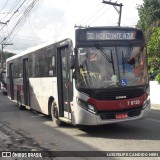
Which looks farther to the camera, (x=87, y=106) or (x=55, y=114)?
(x=55, y=114)

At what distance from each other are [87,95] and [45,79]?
13.0ft

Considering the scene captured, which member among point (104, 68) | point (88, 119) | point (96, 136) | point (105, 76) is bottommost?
point (96, 136)

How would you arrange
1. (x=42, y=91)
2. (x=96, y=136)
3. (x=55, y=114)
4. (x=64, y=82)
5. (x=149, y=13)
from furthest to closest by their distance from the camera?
1. (x=149, y=13)
2. (x=42, y=91)
3. (x=55, y=114)
4. (x=64, y=82)
5. (x=96, y=136)

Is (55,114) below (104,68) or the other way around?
below

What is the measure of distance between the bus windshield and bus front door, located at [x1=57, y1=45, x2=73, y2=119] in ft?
2.33

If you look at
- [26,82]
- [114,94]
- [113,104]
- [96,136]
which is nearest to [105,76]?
[114,94]

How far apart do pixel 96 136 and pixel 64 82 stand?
2.05 metres

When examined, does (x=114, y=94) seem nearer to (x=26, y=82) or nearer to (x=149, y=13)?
(x=26, y=82)

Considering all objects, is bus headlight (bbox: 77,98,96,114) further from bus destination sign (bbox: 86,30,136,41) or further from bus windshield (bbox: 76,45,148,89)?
bus destination sign (bbox: 86,30,136,41)

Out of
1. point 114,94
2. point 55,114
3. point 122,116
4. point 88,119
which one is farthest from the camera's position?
point 55,114

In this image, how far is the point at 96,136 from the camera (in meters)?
10.7

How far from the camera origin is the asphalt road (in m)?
9.17

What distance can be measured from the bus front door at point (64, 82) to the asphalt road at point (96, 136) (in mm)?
686

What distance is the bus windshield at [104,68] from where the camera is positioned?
10.4 metres
